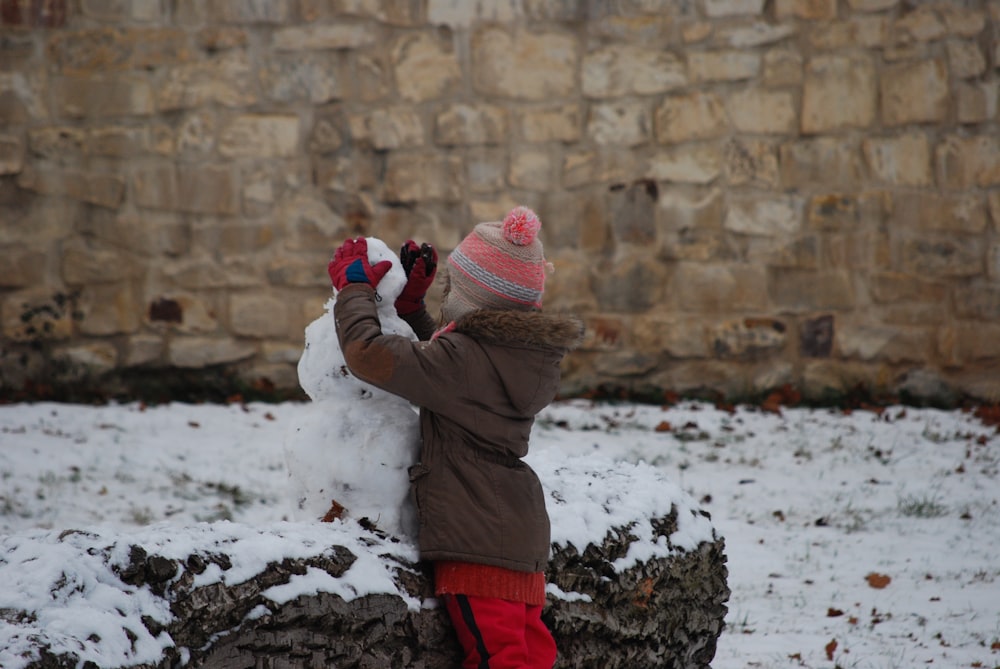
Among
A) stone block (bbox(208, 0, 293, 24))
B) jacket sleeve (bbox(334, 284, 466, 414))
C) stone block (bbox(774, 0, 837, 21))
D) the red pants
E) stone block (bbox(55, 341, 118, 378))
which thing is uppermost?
stone block (bbox(774, 0, 837, 21))

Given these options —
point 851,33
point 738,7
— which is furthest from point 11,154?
point 851,33

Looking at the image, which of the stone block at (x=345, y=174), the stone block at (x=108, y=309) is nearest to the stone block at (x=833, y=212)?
the stone block at (x=345, y=174)

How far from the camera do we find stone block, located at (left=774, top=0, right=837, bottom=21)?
22.2 ft

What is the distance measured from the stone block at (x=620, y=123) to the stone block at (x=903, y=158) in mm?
1435

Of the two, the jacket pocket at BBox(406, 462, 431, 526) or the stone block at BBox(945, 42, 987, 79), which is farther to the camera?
the stone block at BBox(945, 42, 987, 79)

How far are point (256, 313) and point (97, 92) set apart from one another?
170 centimetres

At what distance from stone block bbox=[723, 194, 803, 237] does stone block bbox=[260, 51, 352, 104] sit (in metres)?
2.60

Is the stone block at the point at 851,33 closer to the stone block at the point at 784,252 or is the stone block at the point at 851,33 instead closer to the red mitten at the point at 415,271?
the stone block at the point at 784,252

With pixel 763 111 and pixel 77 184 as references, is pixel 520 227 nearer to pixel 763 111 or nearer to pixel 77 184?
pixel 763 111

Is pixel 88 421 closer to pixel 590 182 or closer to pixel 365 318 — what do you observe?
pixel 590 182

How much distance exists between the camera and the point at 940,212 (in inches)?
269

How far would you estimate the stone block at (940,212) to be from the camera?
6.81 m

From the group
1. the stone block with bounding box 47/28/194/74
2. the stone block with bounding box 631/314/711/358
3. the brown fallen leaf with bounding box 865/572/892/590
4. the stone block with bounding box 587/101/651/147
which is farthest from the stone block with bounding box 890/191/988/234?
the stone block with bounding box 47/28/194/74

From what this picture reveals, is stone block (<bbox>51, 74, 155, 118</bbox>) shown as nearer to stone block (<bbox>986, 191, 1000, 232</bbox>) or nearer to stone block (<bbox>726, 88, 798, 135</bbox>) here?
stone block (<bbox>726, 88, 798, 135</bbox>)
